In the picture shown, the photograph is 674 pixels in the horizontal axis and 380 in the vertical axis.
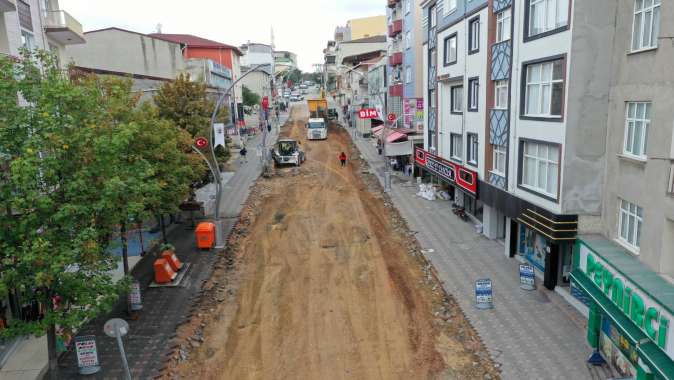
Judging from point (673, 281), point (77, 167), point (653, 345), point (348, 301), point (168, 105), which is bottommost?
point (348, 301)

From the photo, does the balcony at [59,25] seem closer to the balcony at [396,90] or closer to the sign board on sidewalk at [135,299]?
the sign board on sidewalk at [135,299]

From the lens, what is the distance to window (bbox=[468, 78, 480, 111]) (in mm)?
22672

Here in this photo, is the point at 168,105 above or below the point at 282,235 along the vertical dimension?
above

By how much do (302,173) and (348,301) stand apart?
2448cm

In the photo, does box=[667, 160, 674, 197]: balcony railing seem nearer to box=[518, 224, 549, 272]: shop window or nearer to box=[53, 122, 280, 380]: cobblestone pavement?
box=[518, 224, 549, 272]: shop window

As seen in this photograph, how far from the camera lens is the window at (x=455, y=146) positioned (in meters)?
26.2

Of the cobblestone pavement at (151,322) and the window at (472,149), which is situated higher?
the window at (472,149)

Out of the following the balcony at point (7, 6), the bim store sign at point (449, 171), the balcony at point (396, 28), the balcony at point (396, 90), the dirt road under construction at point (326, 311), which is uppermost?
the balcony at point (396, 28)

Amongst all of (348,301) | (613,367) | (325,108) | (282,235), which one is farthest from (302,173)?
(325,108)

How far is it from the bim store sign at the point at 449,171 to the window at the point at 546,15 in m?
7.71

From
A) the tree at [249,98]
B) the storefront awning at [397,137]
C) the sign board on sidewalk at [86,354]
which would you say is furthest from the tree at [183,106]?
the tree at [249,98]

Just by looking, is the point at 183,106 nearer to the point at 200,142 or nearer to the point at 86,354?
the point at 200,142

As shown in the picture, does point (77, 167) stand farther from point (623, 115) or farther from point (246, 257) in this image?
point (623, 115)

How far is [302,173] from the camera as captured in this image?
40.4 m
